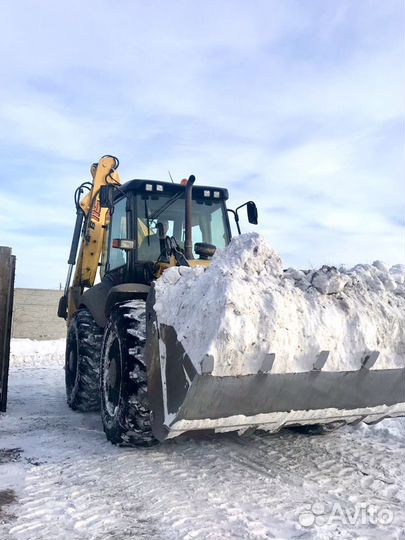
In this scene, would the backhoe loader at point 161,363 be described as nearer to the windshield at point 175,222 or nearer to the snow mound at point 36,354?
the windshield at point 175,222

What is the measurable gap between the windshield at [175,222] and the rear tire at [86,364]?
51.4 inches

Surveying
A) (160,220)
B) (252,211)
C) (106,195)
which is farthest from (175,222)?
(252,211)

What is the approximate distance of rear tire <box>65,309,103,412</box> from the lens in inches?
233

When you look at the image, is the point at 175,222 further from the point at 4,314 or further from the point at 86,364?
the point at 4,314

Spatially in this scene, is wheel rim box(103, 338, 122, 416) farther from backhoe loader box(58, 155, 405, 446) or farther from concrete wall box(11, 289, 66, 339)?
concrete wall box(11, 289, 66, 339)

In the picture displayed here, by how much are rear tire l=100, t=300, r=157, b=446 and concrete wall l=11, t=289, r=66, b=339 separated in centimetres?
1446

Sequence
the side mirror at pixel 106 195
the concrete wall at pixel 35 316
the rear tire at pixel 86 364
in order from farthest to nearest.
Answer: the concrete wall at pixel 35 316 < the rear tire at pixel 86 364 < the side mirror at pixel 106 195

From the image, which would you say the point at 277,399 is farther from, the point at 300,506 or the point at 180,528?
the point at 180,528

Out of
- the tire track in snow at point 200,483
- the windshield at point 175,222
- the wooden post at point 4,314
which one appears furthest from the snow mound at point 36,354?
the windshield at point 175,222

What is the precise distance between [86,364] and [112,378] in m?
1.38

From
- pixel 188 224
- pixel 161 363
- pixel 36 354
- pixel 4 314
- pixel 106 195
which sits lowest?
pixel 36 354

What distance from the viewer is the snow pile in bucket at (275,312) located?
3.27 meters

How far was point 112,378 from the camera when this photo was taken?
4.66 m

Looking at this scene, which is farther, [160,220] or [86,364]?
[86,364]
